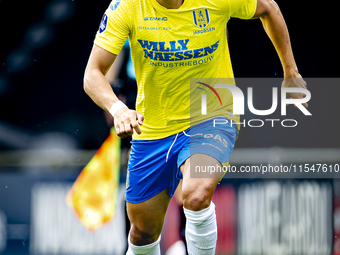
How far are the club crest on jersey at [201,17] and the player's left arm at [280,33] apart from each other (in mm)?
421

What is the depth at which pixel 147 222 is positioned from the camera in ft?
10.3

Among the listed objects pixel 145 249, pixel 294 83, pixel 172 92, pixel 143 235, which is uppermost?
pixel 294 83

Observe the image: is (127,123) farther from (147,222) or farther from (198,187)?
(147,222)

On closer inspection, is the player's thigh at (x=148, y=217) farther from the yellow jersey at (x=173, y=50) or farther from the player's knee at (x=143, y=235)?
the yellow jersey at (x=173, y=50)

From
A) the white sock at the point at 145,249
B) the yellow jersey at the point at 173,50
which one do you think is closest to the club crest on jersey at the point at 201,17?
the yellow jersey at the point at 173,50

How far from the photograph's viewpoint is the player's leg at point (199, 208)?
251 centimetres

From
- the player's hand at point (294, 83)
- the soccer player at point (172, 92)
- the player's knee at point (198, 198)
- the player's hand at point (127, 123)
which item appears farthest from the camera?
the player's hand at point (294, 83)

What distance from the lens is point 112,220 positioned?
445 centimetres

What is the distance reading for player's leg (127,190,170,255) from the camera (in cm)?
311

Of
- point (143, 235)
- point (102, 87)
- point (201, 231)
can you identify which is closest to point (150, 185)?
point (143, 235)

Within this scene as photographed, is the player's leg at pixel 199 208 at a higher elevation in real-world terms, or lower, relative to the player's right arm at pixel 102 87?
lower

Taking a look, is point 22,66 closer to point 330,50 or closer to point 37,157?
point 37,157

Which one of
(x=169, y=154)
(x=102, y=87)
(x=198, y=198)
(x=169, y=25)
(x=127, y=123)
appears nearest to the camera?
(x=127, y=123)

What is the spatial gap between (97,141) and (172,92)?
1730mm
